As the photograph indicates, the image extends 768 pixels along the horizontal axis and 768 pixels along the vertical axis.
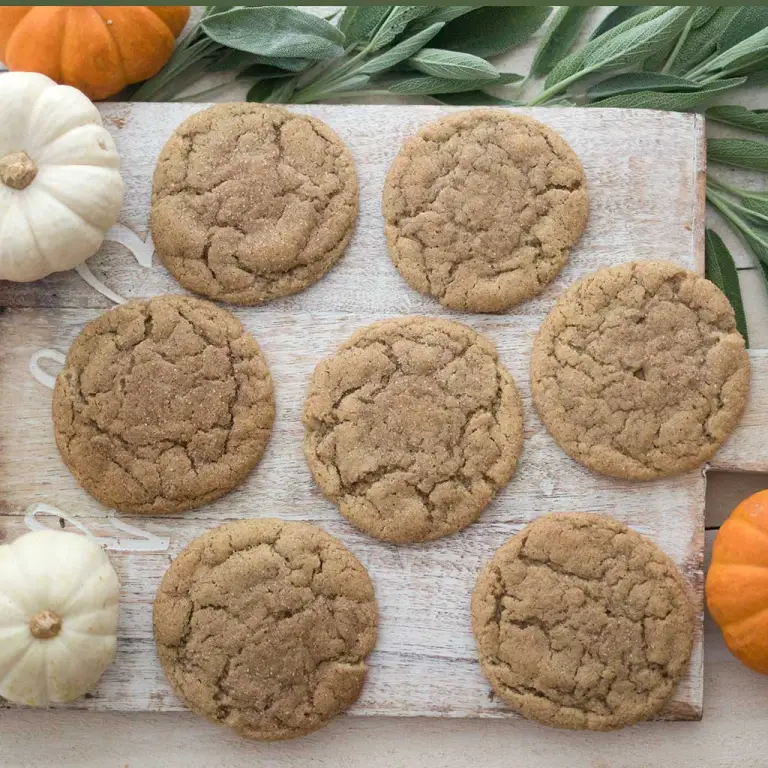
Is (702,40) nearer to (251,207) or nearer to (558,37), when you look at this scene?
(558,37)

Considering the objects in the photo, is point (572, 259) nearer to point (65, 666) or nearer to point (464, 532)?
point (464, 532)

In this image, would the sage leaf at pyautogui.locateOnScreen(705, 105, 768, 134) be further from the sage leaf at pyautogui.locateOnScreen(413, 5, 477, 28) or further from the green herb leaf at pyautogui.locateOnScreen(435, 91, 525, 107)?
the sage leaf at pyautogui.locateOnScreen(413, 5, 477, 28)

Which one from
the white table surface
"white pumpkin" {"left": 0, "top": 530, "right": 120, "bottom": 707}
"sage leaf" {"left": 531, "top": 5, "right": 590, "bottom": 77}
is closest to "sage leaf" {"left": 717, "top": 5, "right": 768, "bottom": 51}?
"sage leaf" {"left": 531, "top": 5, "right": 590, "bottom": 77}

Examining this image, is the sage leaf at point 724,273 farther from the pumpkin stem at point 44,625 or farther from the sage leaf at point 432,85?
the pumpkin stem at point 44,625

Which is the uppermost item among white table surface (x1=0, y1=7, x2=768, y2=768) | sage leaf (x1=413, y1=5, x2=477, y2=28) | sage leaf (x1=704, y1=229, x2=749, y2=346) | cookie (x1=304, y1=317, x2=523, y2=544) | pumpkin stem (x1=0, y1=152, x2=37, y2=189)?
sage leaf (x1=413, y1=5, x2=477, y2=28)

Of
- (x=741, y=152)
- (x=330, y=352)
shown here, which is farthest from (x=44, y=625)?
(x=741, y=152)

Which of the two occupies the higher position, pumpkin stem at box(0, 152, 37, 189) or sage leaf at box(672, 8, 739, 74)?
sage leaf at box(672, 8, 739, 74)

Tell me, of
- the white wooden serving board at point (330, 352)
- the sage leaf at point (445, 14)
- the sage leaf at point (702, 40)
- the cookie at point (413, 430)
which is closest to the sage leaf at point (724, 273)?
the white wooden serving board at point (330, 352)
